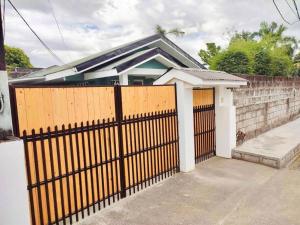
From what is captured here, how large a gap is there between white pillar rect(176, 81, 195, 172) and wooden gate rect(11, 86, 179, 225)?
0.26m

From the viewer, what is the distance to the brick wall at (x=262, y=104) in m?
8.48

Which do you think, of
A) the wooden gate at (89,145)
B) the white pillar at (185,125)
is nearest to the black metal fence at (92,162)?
the wooden gate at (89,145)

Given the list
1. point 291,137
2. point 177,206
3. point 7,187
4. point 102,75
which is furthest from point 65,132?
point 291,137

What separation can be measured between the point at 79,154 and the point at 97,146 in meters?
0.38

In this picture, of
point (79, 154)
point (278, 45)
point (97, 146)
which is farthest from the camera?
point (278, 45)

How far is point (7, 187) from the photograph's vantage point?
2.92 metres

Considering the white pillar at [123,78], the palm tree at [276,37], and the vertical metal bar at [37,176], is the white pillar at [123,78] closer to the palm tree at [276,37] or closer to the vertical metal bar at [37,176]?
the vertical metal bar at [37,176]

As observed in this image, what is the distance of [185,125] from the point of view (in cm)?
593

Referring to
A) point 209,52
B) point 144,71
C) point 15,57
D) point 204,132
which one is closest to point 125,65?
point 144,71

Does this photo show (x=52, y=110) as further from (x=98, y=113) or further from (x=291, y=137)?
(x=291, y=137)

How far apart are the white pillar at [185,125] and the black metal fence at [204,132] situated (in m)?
0.54

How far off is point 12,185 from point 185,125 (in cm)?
389

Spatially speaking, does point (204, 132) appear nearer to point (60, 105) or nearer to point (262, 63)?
point (60, 105)

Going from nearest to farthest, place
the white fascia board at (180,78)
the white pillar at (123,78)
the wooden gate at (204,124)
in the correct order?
the white fascia board at (180,78) < the wooden gate at (204,124) < the white pillar at (123,78)
